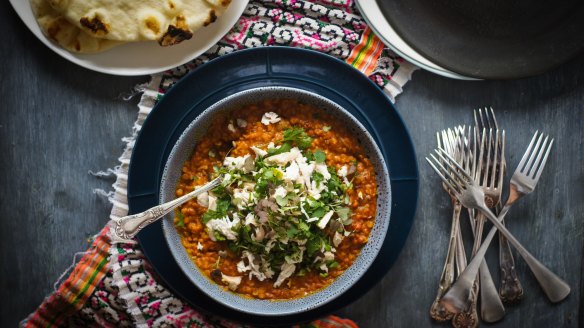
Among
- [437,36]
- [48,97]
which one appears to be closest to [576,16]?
[437,36]

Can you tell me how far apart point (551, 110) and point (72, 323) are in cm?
244

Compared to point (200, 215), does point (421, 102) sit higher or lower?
higher

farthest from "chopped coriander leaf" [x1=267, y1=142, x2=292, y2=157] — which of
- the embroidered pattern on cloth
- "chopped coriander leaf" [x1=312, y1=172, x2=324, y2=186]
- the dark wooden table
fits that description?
the dark wooden table

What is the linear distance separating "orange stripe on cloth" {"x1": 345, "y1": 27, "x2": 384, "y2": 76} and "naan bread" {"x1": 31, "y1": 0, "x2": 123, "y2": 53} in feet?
3.46

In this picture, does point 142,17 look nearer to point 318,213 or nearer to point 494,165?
point 318,213

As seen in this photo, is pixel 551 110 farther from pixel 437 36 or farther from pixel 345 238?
pixel 345 238

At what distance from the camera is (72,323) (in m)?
2.47

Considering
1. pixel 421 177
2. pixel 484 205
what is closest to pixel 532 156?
pixel 484 205

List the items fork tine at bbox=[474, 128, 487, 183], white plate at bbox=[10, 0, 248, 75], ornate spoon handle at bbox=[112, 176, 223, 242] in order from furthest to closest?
fork tine at bbox=[474, 128, 487, 183] < white plate at bbox=[10, 0, 248, 75] < ornate spoon handle at bbox=[112, 176, 223, 242]

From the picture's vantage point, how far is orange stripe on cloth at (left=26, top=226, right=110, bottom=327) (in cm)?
242

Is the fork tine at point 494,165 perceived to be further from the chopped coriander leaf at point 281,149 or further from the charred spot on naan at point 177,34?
the charred spot on naan at point 177,34

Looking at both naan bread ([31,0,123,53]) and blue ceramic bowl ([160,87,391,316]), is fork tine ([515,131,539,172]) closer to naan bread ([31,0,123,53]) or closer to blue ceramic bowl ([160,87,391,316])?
blue ceramic bowl ([160,87,391,316])

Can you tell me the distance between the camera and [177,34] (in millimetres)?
2186

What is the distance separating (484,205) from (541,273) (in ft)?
1.40
